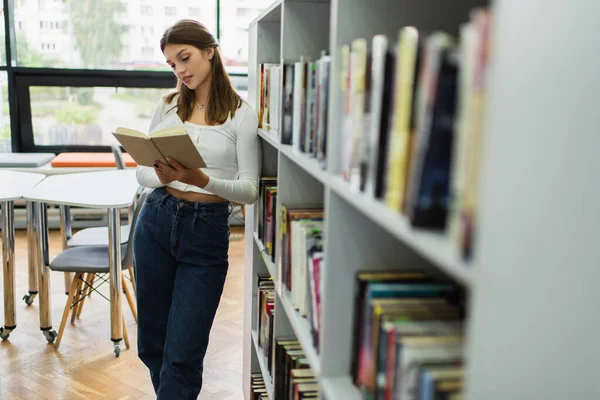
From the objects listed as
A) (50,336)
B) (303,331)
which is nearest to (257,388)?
(303,331)

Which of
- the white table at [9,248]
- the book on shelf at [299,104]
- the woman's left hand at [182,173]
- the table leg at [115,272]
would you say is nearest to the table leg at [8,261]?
the white table at [9,248]

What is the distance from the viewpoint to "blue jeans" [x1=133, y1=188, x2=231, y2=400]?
2.03 metres

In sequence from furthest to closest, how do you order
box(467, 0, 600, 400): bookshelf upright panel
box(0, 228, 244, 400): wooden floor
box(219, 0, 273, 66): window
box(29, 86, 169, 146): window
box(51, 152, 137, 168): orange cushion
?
box(219, 0, 273, 66): window, box(29, 86, 169, 146): window, box(51, 152, 137, 168): orange cushion, box(0, 228, 244, 400): wooden floor, box(467, 0, 600, 400): bookshelf upright panel

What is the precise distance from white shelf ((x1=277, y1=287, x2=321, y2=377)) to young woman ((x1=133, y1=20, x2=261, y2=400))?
0.44 metres

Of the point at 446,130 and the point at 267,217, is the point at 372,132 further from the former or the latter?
the point at 267,217

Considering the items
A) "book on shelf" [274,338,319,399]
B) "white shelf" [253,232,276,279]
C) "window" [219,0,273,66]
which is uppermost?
"window" [219,0,273,66]

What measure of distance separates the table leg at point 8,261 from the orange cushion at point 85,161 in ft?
6.09

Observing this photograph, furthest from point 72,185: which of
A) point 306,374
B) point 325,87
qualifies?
point 325,87

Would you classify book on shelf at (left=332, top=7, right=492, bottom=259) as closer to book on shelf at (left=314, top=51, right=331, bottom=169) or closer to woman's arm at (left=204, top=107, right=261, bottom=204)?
book on shelf at (left=314, top=51, right=331, bottom=169)

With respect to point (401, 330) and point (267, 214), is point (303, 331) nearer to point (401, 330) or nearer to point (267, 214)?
point (401, 330)

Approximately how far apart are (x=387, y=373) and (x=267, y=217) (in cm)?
112

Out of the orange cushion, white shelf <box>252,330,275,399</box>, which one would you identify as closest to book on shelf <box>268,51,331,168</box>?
white shelf <box>252,330,275,399</box>

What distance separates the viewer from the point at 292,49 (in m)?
1.75

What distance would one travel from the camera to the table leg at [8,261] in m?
3.17
